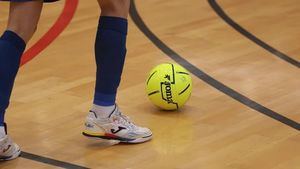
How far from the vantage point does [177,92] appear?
3.28 m

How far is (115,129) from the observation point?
2.94 metres

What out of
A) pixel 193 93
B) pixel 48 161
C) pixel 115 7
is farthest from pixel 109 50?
pixel 193 93

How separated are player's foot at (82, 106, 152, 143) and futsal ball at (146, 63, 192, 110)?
1.03 ft

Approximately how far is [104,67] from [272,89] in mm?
1055

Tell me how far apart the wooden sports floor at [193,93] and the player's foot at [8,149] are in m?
0.03

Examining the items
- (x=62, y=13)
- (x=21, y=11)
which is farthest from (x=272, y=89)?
(x=62, y=13)

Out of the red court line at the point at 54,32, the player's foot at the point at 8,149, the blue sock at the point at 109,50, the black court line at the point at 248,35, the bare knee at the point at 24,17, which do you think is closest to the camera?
the bare knee at the point at 24,17

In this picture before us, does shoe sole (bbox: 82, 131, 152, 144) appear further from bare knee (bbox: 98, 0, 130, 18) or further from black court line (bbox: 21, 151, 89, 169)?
bare knee (bbox: 98, 0, 130, 18)

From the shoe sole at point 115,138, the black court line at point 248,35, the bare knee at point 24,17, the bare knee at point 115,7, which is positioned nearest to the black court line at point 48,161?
the shoe sole at point 115,138

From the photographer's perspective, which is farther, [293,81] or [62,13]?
[62,13]

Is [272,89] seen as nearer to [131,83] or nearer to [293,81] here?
[293,81]

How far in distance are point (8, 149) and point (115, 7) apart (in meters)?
0.66

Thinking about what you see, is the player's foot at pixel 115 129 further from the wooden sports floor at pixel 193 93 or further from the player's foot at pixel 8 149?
the player's foot at pixel 8 149

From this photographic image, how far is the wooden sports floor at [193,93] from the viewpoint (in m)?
2.84
